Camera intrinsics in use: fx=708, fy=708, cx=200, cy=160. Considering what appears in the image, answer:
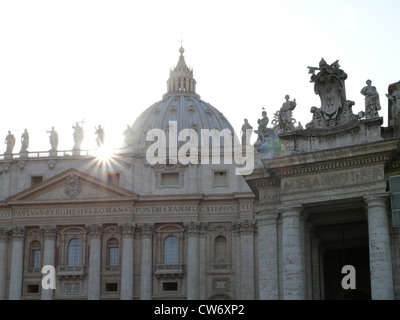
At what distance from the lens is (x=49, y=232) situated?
227 ft

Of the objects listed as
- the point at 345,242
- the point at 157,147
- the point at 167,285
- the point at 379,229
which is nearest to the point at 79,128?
the point at 157,147

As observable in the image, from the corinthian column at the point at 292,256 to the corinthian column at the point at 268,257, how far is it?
88 centimetres

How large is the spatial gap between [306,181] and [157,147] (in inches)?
1884

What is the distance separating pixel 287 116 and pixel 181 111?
82.0 meters

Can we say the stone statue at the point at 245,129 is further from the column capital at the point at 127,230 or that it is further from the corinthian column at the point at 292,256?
the corinthian column at the point at 292,256

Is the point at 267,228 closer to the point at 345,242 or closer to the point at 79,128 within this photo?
the point at 345,242

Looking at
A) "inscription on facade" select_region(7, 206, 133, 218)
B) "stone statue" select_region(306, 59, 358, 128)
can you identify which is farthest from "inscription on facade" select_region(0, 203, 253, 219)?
"stone statue" select_region(306, 59, 358, 128)

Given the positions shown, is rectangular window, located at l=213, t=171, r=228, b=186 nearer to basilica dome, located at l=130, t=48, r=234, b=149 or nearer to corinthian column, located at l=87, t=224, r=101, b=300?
corinthian column, located at l=87, t=224, r=101, b=300

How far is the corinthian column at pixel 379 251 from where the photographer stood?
2219 cm

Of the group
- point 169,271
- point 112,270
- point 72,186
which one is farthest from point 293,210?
point 72,186

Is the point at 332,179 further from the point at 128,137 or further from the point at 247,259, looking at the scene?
the point at 128,137

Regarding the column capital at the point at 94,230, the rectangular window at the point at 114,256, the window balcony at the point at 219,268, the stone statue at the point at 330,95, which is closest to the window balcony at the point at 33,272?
the column capital at the point at 94,230

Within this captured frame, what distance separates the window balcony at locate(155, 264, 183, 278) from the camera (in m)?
67.0

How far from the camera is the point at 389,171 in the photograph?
922 inches
